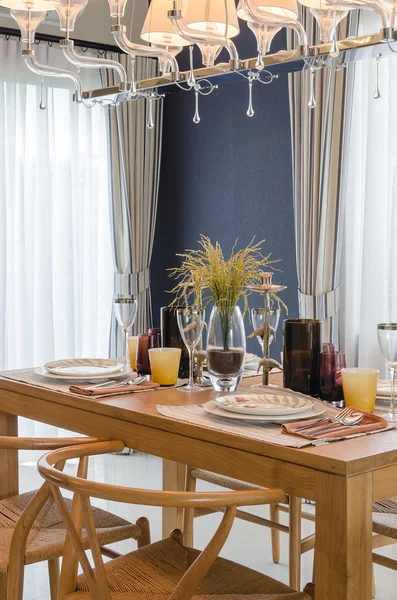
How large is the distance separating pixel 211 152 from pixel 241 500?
136 inches

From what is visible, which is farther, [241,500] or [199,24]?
[199,24]

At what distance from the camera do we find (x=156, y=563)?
2.05m

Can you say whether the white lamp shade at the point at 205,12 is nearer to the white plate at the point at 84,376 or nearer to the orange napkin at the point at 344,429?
the white plate at the point at 84,376

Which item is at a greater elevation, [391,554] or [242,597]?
[242,597]

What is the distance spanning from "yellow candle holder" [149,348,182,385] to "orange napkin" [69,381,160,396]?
0.09ft

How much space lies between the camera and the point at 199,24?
2844 millimetres

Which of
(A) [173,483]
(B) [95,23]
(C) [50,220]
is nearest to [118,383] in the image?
(A) [173,483]

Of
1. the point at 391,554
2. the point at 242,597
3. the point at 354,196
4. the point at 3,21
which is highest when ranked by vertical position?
the point at 3,21

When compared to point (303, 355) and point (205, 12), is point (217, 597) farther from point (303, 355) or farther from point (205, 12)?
point (205, 12)

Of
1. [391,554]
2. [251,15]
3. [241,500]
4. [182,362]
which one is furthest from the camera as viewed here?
[391,554]

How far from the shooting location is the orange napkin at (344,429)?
1.89m

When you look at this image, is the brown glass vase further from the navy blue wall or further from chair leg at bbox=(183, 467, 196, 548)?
the navy blue wall

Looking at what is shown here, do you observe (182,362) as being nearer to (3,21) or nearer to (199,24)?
(199,24)

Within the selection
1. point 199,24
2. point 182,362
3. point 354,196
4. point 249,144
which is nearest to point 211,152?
point 249,144
